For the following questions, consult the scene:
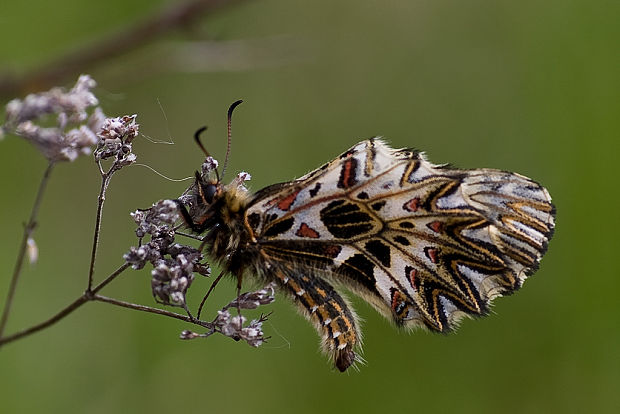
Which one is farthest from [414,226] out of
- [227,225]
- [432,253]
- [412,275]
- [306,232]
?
[227,225]

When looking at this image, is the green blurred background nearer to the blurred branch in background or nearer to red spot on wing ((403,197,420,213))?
the blurred branch in background

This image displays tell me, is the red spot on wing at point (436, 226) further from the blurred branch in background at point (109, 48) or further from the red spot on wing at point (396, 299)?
the blurred branch in background at point (109, 48)

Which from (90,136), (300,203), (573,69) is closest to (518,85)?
(573,69)

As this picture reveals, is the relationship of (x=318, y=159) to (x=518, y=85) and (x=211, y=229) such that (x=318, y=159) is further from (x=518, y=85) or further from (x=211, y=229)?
(x=211, y=229)

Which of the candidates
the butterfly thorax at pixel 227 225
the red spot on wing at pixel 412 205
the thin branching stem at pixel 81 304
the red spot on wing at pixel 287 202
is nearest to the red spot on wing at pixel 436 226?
the red spot on wing at pixel 412 205

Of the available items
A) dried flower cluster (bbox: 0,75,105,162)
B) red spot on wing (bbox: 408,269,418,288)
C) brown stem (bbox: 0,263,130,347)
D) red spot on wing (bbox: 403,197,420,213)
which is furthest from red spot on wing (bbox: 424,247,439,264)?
dried flower cluster (bbox: 0,75,105,162)

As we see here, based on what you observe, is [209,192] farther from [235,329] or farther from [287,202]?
[235,329]

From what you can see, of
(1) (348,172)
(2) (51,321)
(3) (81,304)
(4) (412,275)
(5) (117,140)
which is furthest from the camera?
(4) (412,275)

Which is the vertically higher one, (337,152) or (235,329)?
(337,152)
